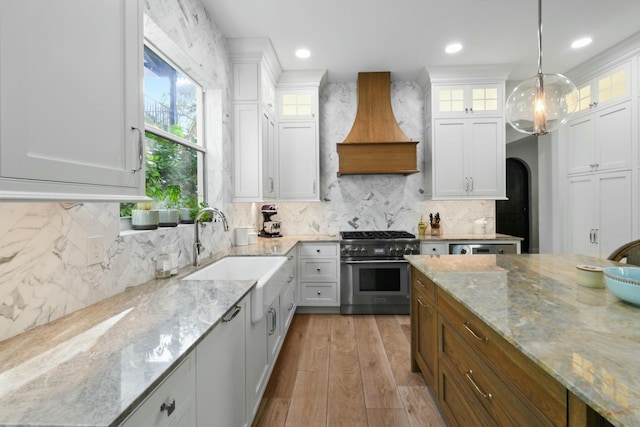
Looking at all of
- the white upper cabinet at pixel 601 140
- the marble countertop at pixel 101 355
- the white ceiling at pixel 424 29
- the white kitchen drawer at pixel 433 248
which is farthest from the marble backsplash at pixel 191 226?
the white upper cabinet at pixel 601 140

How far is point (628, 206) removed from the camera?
3.01m

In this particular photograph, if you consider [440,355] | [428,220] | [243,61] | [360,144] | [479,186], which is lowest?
[440,355]

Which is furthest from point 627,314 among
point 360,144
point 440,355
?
point 360,144

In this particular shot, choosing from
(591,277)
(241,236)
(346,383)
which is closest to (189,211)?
(241,236)

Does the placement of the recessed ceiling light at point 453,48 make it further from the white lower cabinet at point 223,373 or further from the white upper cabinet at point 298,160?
the white lower cabinet at point 223,373

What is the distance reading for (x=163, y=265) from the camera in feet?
5.93

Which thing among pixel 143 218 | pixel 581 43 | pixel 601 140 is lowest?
pixel 143 218

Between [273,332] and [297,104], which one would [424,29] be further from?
[273,332]

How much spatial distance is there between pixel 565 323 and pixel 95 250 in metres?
1.88

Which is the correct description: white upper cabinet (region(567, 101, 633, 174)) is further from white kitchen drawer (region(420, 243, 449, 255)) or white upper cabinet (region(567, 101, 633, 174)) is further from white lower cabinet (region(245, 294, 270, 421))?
white lower cabinet (region(245, 294, 270, 421))

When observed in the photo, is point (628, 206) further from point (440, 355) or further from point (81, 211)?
point (81, 211)

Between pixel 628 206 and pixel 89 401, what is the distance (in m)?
4.31

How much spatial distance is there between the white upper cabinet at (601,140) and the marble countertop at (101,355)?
3.96 m

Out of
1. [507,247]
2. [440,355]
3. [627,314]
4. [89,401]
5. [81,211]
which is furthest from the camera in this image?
[507,247]
